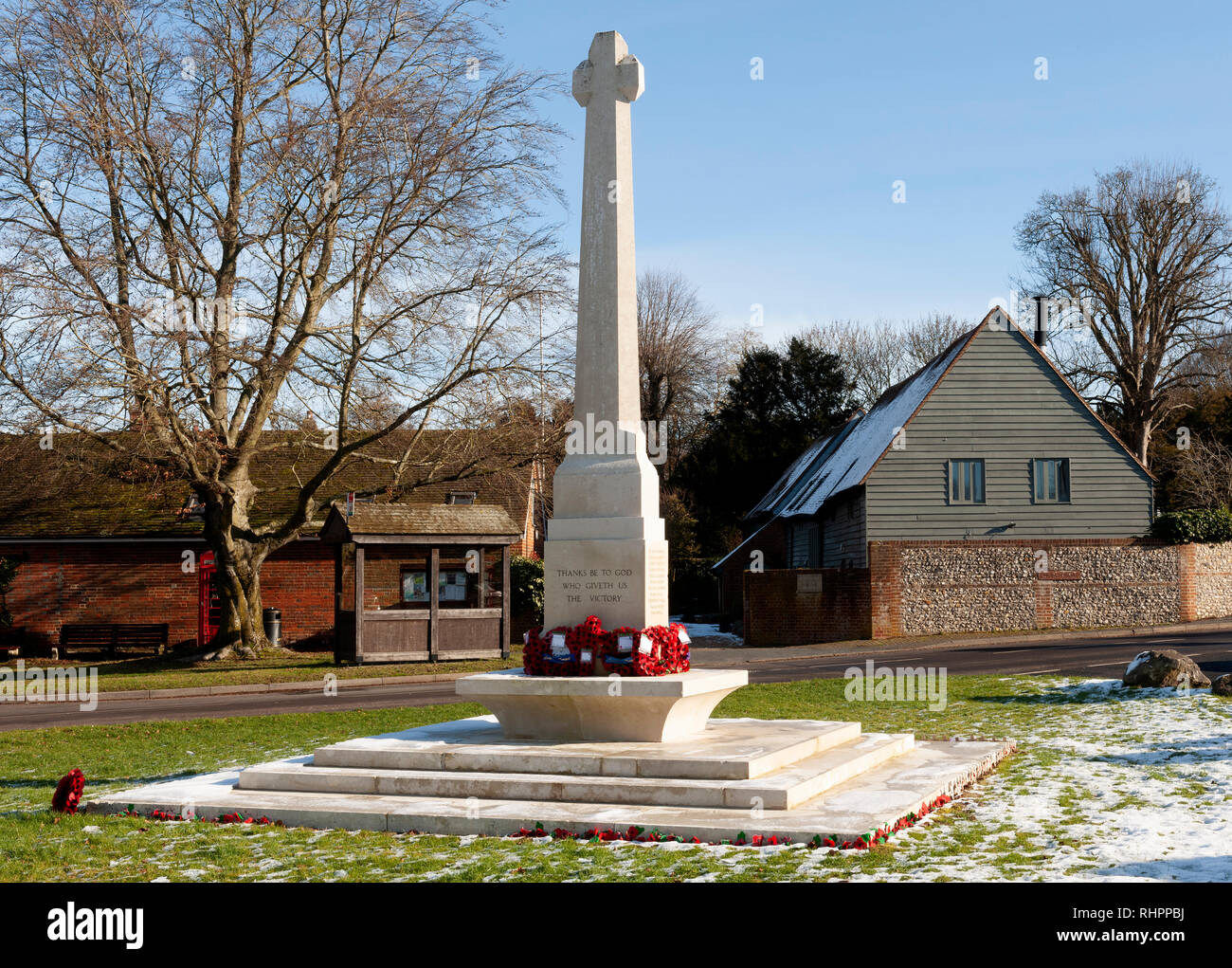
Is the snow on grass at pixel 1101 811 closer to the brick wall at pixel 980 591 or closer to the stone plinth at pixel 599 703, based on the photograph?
the stone plinth at pixel 599 703

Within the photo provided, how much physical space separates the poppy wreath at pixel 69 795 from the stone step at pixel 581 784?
130 centimetres

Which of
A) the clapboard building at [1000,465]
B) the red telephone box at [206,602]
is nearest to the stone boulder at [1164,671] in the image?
the clapboard building at [1000,465]

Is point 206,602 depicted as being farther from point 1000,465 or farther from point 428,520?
point 1000,465

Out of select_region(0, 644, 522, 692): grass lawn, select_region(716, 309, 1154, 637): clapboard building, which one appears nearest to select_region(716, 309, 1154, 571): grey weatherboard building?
select_region(716, 309, 1154, 637): clapboard building

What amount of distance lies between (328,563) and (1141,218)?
108 feet

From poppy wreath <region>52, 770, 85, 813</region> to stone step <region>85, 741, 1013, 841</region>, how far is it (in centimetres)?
19

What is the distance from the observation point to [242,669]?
79.8ft

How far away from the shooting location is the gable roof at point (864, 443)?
31.4 metres

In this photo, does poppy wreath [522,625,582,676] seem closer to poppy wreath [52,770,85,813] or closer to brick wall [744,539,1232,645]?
poppy wreath [52,770,85,813]

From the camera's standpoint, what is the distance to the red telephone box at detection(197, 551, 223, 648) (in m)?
31.9

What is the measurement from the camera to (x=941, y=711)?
50.3 feet

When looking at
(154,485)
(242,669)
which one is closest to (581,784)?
(242,669)
